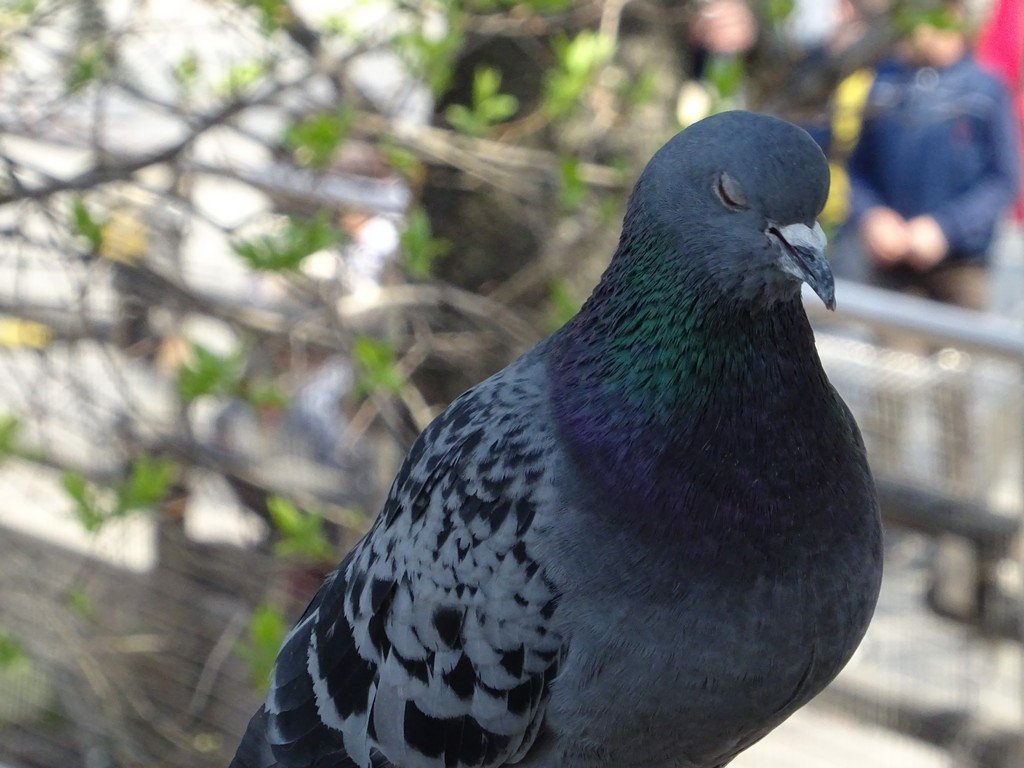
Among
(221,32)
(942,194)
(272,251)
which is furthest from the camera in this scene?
(942,194)

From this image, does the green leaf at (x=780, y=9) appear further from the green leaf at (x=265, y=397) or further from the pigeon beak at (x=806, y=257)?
the pigeon beak at (x=806, y=257)

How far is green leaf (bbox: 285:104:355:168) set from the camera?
3033 millimetres

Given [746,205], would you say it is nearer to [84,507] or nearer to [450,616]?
[450,616]

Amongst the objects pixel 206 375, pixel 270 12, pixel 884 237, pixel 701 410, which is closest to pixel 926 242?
pixel 884 237

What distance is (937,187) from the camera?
5.46 metres

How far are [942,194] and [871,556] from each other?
3.98 m

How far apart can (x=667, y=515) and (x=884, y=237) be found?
13.1 feet

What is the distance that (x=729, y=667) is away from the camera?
70.6 inches

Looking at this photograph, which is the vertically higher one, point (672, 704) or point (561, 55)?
point (561, 55)

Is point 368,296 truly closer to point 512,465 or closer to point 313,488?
point 313,488

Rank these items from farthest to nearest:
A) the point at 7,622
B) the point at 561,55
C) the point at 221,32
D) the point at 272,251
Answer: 1. the point at 7,622
2. the point at 221,32
3. the point at 561,55
4. the point at 272,251

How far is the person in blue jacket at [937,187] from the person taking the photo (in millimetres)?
5352

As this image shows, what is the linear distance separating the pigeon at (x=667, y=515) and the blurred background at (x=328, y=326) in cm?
117

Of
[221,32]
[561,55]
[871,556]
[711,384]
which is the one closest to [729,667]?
[871,556]
